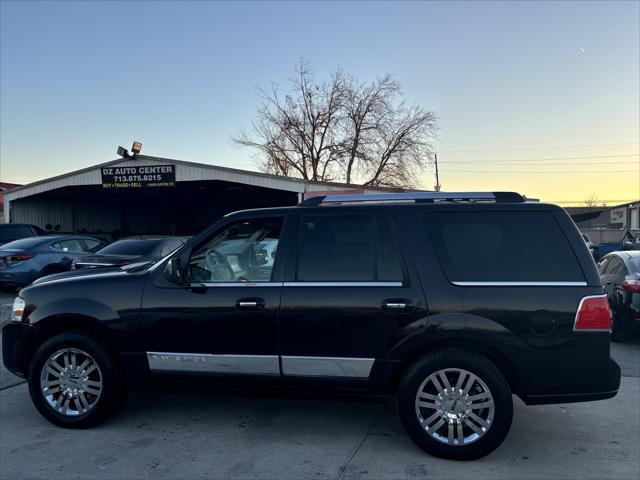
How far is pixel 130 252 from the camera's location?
9.81 meters

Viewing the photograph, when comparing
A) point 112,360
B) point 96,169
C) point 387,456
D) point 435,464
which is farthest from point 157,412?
point 96,169

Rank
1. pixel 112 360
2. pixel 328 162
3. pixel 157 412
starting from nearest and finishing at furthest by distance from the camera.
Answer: pixel 112 360 < pixel 157 412 < pixel 328 162

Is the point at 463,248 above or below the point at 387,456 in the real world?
above

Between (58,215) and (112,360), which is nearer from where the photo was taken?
(112,360)

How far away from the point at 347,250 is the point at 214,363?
1372 mm

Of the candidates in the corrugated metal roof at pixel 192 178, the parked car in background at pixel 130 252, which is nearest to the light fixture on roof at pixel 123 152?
the corrugated metal roof at pixel 192 178

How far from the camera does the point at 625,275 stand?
24.2ft

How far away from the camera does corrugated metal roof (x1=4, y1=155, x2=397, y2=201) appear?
64.2 feet

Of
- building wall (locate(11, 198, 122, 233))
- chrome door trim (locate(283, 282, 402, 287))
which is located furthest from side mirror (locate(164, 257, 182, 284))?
building wall (locate(11, 198, 122, 233))

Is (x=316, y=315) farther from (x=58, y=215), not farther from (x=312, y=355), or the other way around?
(x=58, y=215)

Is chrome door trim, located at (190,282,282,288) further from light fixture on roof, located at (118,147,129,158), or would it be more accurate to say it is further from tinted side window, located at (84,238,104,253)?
light fixture on roof, located at (118,147,129,158)

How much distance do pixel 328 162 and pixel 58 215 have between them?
75.9 ft

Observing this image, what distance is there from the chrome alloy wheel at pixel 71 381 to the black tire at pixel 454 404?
2520 millimetres

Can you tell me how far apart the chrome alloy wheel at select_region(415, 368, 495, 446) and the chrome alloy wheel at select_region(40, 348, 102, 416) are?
266 cm
